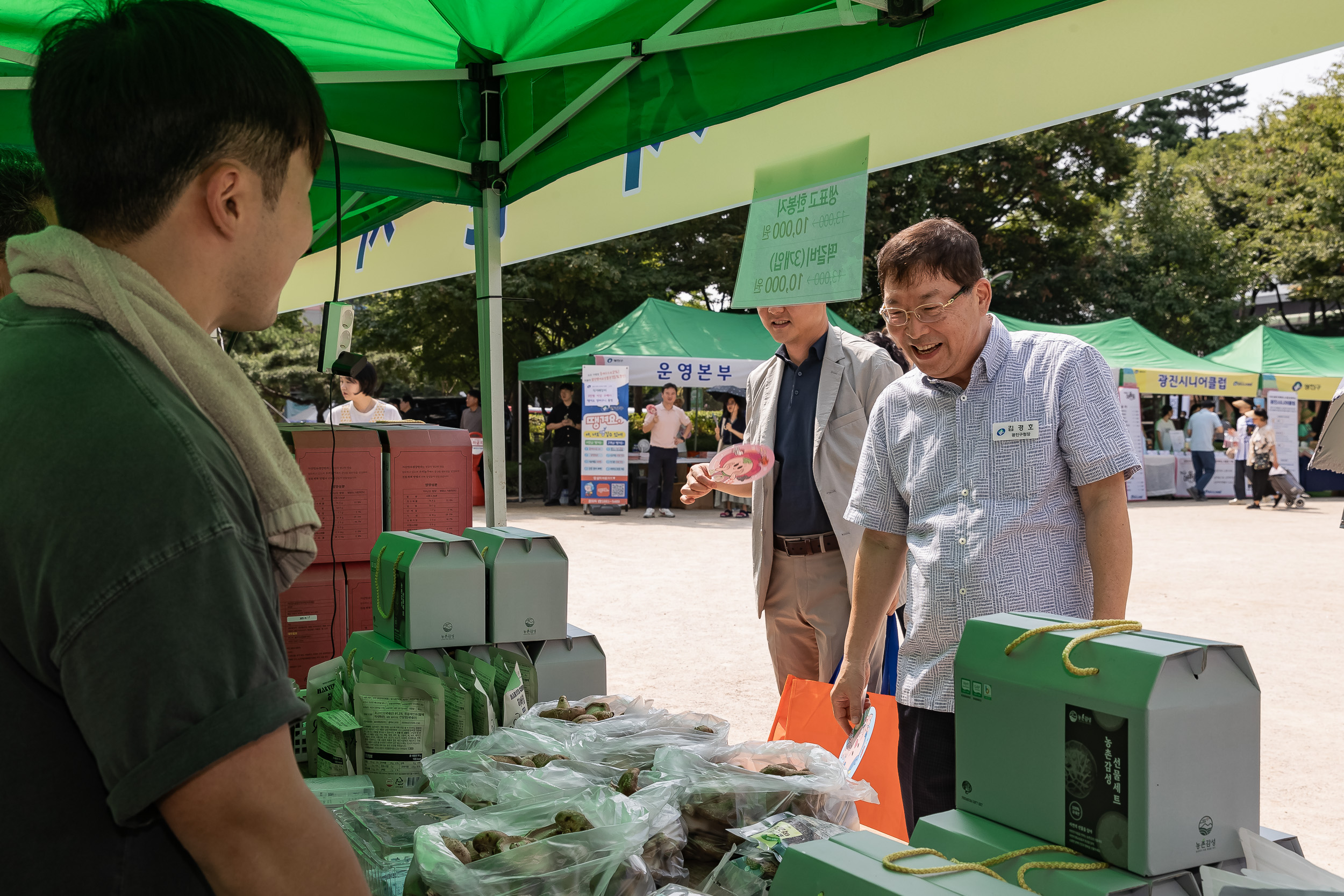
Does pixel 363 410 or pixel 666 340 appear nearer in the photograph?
pixel 363 410

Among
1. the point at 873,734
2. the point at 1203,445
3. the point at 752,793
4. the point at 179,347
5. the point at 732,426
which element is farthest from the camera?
the point at 1203,445

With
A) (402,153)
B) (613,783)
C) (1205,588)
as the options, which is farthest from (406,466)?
(1205,588)

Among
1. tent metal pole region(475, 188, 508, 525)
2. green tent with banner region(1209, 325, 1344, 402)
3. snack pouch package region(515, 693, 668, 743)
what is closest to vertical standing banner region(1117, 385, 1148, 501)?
green tent with banner region(1209, 325, 1344, 402)

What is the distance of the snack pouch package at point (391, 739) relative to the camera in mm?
2209

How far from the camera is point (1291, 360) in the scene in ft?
66.7

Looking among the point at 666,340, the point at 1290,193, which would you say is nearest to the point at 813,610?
the point at 666,340

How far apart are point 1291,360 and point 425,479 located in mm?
22173

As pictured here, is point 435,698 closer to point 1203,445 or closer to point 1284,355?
point 1203,445

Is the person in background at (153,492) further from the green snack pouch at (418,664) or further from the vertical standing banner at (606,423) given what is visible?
the vertical standing banner at (606,423)

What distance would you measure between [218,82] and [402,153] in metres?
3.23

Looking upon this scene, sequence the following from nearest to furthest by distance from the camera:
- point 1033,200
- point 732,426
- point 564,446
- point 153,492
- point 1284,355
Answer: point 153,492
point 732,426
point 564,446
point 1284,355
point 1033,200

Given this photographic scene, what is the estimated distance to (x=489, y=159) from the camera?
4.12 meters

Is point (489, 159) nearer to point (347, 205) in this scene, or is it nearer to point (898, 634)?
point (347, 205)

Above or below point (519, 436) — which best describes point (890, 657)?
below
